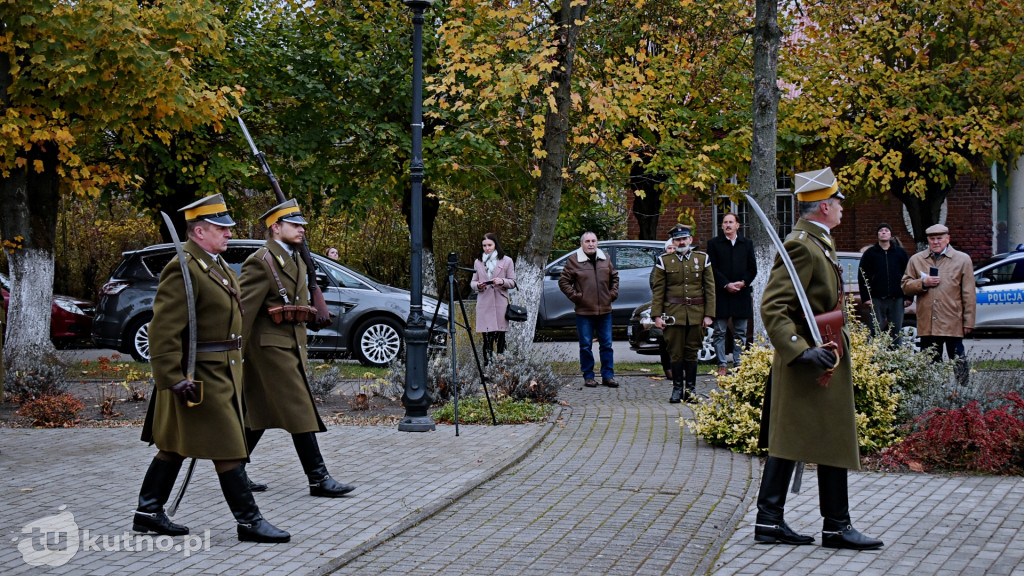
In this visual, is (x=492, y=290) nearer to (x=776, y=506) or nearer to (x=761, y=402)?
(x=761, y=402)

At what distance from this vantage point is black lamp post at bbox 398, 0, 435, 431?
9.88 m

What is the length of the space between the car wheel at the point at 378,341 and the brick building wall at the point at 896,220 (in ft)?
36.2

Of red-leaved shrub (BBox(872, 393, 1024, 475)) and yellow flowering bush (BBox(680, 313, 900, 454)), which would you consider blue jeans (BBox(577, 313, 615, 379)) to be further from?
red-leaved shrub (BBox(872, 393, 1024, 475))

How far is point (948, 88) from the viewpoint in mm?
21781

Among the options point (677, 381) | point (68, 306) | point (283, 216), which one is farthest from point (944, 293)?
point (68, 306)

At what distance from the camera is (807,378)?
5832 mm

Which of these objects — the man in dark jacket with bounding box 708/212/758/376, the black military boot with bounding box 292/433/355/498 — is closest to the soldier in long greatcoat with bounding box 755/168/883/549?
the black military boot with bounding box 292/433/355/498

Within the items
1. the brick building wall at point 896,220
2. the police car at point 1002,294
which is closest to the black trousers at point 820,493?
the police car at point 1002,294

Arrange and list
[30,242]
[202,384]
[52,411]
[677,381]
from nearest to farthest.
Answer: [202,384] → [52,411] → [677,381] → [30,242]

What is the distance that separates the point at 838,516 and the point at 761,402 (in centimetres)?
294

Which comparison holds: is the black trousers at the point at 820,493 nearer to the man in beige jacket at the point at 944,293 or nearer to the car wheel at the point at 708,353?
the man in beige jacket at the point at 944,293

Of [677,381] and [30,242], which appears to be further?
[30,242]

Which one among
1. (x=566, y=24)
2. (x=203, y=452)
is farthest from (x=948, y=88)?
(x=203, y=452)

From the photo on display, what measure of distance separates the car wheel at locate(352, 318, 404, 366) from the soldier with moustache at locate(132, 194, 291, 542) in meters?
9.86
